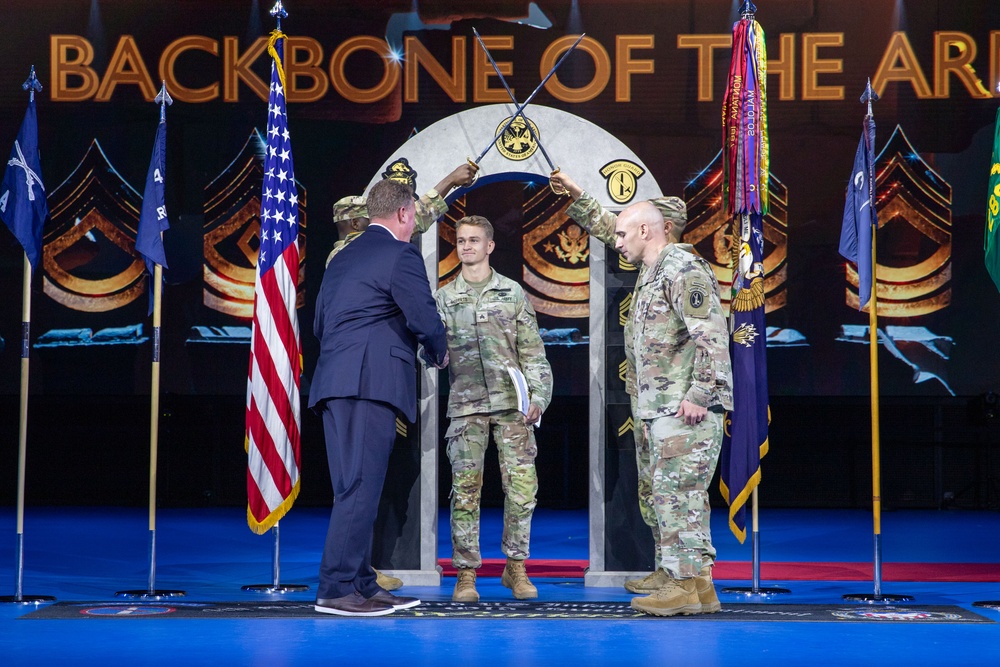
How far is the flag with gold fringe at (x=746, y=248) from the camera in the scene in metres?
5.64

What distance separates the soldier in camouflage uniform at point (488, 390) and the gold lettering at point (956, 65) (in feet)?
17.0

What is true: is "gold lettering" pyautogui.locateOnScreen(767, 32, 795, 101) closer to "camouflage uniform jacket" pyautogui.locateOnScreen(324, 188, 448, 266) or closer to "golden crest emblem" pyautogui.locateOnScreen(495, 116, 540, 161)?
"golden crest emblem" pyautogui.locateOnScreen(495, 116, 540, 161)

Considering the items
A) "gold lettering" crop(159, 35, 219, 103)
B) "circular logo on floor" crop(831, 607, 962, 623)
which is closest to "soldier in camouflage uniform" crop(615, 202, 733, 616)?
"circular logo on floor" crop(831, 607, 962, 623)

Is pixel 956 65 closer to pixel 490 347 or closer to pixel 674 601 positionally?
pixel 490 347

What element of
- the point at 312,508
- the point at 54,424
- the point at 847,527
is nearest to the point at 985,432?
the point at 847,527

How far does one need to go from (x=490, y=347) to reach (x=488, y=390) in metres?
0.20

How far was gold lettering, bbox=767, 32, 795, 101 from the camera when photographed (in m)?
9.29

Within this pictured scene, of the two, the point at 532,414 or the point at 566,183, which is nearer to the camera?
the point at 532,414

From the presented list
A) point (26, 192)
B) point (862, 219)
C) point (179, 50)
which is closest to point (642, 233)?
point (862, 219)

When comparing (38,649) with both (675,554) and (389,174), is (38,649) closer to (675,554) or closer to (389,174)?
(675,554)

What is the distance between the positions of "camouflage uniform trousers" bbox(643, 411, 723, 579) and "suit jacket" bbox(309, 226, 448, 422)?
1.00m

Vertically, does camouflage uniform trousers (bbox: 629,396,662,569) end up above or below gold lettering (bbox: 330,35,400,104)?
A: below

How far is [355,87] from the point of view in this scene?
31.0ft

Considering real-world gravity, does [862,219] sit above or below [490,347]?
above
